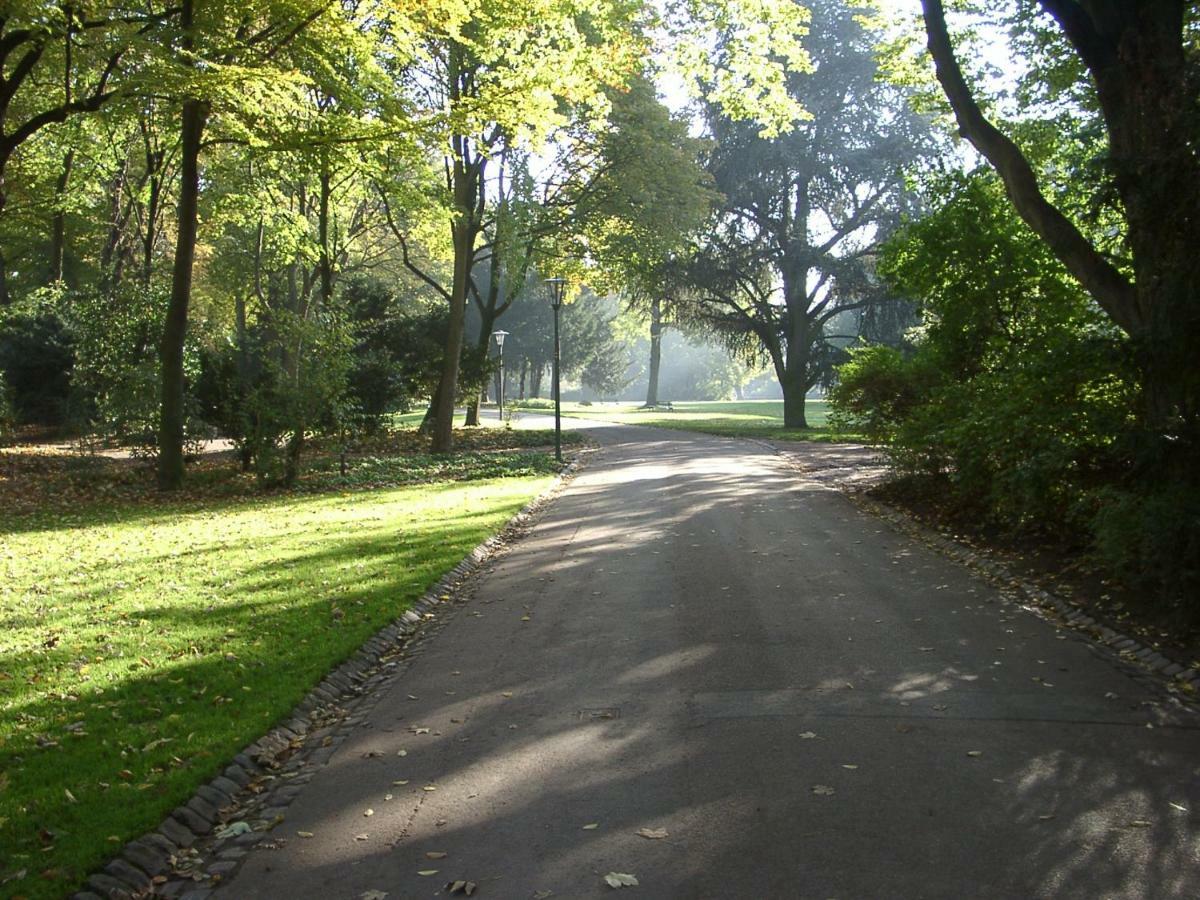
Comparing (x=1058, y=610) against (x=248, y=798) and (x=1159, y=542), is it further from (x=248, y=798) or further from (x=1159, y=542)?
(x=248, y=798)

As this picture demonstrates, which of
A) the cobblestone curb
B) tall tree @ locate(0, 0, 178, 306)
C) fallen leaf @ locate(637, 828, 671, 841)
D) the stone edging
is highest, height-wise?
tall tree @ locate(0, 0, 178, 306)

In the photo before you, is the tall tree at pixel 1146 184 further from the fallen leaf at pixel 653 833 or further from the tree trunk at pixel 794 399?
the tree trunk at pixel 794 399

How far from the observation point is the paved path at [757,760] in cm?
407

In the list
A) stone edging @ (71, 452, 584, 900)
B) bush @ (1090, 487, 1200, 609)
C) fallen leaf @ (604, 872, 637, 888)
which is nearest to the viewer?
fallen leaf @ (604, 872, 637, 888)

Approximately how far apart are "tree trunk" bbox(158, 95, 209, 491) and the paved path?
12308mm

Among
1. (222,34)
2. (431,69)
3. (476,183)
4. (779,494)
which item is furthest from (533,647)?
(476,183)

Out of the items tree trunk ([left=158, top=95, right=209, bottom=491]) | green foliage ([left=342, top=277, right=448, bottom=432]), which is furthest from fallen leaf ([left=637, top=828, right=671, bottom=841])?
green foliage ([left=342, top=277, right=448, bottom=432])

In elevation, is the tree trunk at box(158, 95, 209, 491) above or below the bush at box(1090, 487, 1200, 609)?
above

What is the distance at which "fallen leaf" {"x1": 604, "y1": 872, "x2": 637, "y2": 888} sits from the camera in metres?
3.94

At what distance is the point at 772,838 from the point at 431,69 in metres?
25.3

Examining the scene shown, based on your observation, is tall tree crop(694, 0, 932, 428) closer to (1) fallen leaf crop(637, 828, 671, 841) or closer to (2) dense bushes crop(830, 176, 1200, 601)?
(2) dense bushes crop(830, 176, 1200, 601)

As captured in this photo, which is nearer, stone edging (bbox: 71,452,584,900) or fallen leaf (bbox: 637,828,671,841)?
stone edging (bbox: 71,452,584,900)

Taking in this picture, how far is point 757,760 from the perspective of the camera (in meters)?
5.24

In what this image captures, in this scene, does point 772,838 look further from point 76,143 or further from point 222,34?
point 76,143
